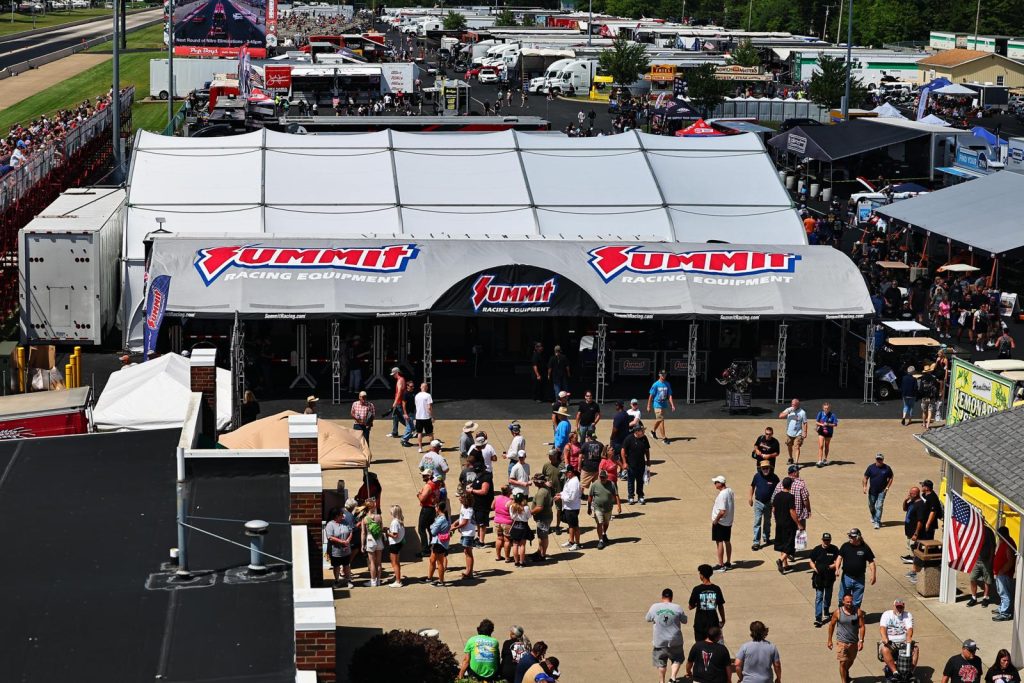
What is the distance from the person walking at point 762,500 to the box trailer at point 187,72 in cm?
6994

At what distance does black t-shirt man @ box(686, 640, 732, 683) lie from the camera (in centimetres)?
1669

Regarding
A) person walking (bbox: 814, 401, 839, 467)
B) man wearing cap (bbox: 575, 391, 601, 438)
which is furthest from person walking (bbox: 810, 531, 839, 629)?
man wearing cap (bbox: 575, 391, 601, 438)

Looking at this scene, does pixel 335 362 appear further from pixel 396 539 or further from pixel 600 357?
pixel 396 539

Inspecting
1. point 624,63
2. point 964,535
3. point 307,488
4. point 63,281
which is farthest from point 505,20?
point 307,488

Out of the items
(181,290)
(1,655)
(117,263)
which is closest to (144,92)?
(117,263)

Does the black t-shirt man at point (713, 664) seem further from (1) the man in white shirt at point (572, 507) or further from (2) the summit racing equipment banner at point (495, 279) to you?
(2) the summit racing equipment banner at point (495, 279)

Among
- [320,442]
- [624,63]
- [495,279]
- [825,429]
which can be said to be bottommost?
[825,429]

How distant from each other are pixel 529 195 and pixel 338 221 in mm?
4980

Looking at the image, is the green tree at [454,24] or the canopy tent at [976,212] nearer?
the canopy tent at [976,212]

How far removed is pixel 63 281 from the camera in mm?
34094

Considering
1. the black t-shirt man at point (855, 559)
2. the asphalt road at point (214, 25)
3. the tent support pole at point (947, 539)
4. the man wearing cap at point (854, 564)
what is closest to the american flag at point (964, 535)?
the tent support pole at point (947, 539)

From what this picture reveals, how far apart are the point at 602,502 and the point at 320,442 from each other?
172 inches

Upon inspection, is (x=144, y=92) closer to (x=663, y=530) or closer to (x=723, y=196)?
(x=723, y=196)

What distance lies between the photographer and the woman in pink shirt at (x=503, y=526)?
22109 millimetres
